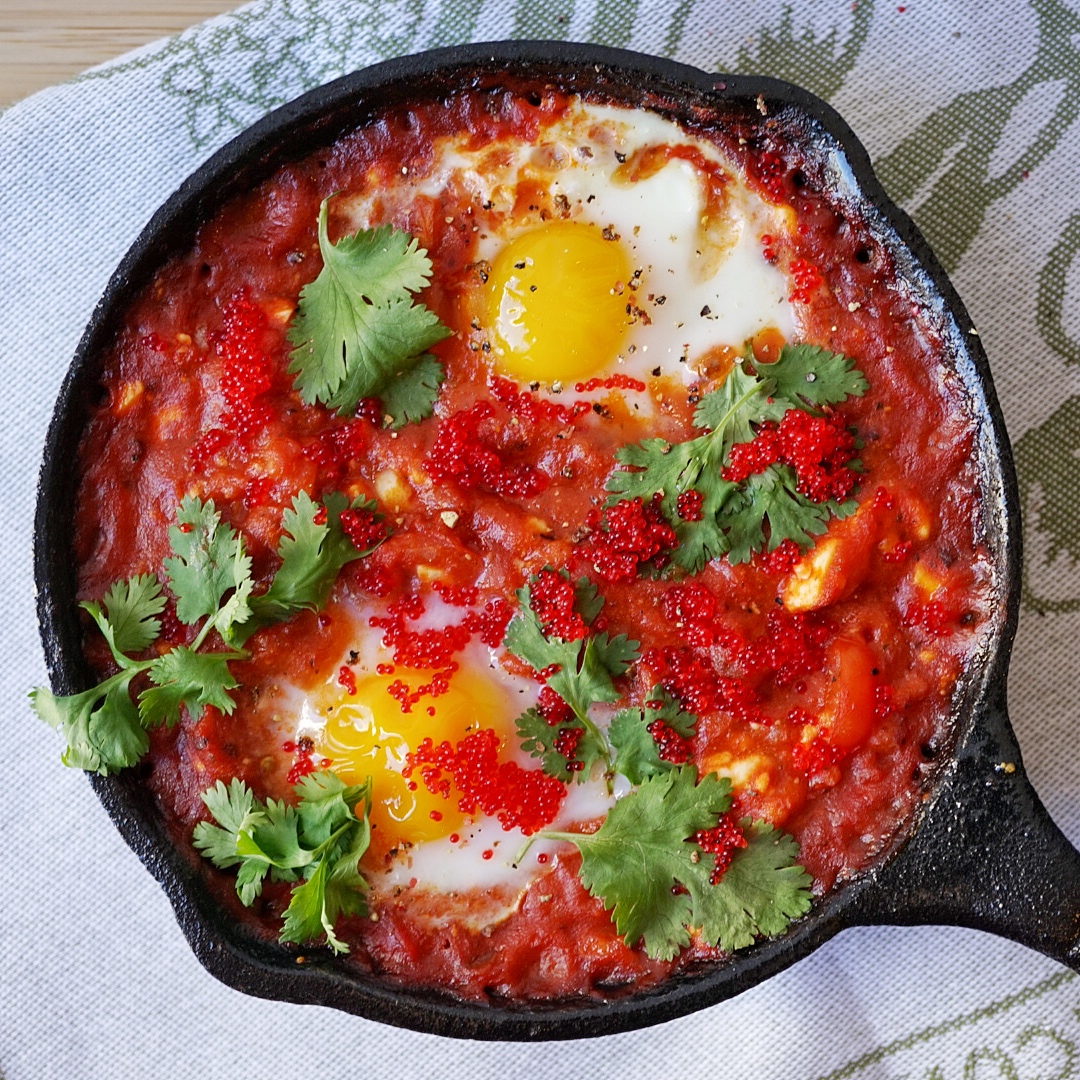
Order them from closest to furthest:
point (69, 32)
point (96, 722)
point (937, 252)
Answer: point (96, 722) < point (937, 252) < point (69, 32)

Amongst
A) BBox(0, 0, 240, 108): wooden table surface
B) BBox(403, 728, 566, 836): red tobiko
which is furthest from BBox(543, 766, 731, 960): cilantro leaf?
BBox(0, 0, 240, 108): wooden table surface

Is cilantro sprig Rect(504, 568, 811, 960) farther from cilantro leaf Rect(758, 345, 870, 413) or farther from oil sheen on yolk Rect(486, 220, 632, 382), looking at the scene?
cilantro leaf Rect(758, 345, 870, 413)

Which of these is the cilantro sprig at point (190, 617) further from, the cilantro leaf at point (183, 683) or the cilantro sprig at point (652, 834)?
the cilantro sprig at point (652, 834)

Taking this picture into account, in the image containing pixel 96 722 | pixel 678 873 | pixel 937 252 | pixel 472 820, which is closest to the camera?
pixel 96 722

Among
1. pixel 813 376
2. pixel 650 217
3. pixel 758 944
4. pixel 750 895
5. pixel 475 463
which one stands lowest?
pixel 758 944

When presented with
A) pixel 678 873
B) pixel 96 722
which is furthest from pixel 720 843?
pixel 96 722

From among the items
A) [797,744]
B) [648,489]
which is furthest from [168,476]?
[797,744]

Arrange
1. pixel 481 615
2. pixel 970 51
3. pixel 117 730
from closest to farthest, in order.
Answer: pixel 117 730 → pixel 481 615 → pixel 970 51

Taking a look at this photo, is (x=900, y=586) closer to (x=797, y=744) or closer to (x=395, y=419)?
(x=797, y=744)

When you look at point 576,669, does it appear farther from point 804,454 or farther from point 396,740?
point 804,454
